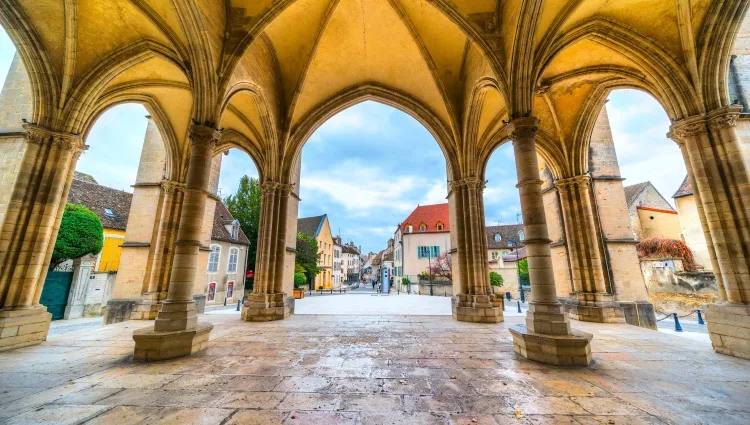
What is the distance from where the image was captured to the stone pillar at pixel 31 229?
501 centimetres

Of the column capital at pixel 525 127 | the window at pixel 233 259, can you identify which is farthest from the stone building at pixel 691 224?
the window at pixel 233 259

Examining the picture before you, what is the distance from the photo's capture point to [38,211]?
5.50m

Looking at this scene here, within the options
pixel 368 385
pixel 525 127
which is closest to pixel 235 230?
pixel 368 385

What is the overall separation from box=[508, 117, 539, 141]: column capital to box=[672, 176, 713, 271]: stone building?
605 inches

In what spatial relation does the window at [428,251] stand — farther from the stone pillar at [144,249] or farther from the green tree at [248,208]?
the stone pillar at [144,249]

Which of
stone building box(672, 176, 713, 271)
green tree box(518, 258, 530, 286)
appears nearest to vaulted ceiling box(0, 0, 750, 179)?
stone building box(672, 176, 713, 271)

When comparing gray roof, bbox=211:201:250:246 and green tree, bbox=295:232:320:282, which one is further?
green tree, bbox=295:232:320:282

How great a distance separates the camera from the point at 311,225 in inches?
1458

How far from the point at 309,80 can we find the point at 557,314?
953cm

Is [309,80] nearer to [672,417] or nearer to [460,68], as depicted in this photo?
[460,68]

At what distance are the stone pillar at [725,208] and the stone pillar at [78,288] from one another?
2032 cm

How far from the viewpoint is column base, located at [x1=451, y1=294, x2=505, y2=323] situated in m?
7.52

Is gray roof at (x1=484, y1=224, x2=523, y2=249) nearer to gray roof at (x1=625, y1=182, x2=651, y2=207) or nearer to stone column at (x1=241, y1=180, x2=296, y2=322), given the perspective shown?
gray roof at (x1=625, y1=182, x2=651, y2=207)

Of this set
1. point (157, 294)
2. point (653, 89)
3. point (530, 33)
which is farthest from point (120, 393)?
point (653, 89)
